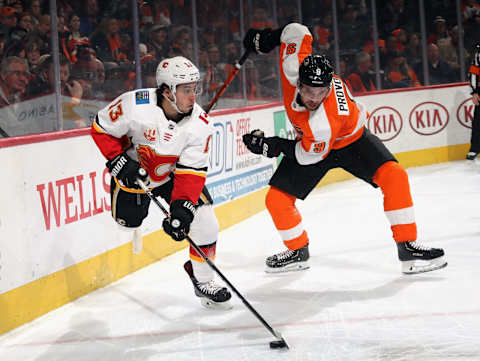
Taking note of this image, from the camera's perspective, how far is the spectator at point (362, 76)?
25.7 feet

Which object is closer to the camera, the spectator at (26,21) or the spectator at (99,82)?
the spectator at (26,21)

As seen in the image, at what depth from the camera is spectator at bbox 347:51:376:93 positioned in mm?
7832

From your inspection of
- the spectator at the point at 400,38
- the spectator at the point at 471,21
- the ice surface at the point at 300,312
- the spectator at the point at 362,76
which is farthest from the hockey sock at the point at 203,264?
the spectator at the point at 471,21

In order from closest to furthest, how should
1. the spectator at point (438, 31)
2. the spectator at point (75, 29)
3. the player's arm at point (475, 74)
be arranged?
the spectator at point (75, 29), the player's arm at point (475, 74), the spectator at point (438, 31)

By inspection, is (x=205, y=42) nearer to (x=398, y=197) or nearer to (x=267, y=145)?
(x=267, y=145)

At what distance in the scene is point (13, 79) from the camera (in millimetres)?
3559

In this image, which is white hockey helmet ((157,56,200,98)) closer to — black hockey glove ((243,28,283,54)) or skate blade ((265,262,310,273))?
black hockey glove ((243,28,283,54))

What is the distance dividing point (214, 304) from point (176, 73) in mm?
1118

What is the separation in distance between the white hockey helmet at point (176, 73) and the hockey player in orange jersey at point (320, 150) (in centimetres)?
61

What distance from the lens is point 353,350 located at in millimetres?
2469

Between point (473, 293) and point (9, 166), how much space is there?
2.24 metres

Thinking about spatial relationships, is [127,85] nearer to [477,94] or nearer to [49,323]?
[49,323]

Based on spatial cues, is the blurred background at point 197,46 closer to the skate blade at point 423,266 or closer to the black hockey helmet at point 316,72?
the black hockey helmet at point 316,72

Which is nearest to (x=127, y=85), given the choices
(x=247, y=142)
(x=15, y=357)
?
(x=247, y=142)
